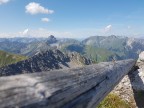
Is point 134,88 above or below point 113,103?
Answer: above

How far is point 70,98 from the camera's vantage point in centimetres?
322

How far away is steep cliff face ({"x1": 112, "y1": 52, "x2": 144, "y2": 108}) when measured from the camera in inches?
483

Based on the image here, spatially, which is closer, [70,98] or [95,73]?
[70,98]

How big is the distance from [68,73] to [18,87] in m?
1.18

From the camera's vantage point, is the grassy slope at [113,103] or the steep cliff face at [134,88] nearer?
the grassy slope at [113,103]

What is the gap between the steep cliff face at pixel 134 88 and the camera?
483 inches

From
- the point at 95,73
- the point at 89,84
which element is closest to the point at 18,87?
the point at 89,84

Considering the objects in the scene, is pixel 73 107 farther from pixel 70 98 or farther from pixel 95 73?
pixel 95 73

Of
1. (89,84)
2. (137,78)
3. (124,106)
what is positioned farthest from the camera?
(137,78)

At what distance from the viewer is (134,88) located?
42.4ft

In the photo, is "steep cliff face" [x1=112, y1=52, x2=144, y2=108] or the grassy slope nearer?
the grassy slope

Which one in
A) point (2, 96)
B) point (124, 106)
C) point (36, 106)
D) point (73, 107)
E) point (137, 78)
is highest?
point (2, 96)

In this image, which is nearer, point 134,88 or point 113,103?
point 113,103

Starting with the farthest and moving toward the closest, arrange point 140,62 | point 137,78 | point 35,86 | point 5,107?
point 140,62 < point 137,78 < point 35,86 < point 5,107
